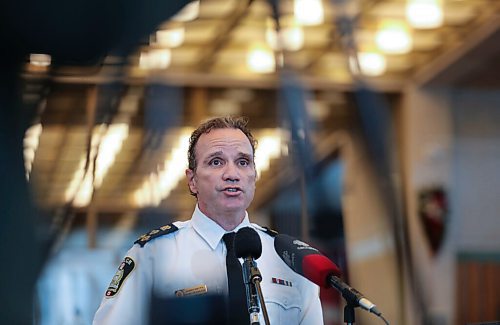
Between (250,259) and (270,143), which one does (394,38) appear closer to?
(270,143)

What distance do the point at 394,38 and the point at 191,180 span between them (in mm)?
6912

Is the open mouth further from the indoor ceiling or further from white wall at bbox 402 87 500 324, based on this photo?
white wall at bbox 402 87 500 324

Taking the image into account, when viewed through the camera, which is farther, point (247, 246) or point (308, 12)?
point (308, 12)

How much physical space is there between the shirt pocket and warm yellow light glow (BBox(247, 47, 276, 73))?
6789 mm

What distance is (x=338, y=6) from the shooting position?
8445 millimetres

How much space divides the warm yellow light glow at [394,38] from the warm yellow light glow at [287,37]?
761 mm

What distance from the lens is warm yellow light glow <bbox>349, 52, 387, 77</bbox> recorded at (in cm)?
898

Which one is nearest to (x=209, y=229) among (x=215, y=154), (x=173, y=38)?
(x=215, y=154)

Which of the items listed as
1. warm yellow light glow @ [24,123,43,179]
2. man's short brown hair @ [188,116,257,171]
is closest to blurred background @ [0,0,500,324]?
warm yellow light glow @ [24,123,43,179]

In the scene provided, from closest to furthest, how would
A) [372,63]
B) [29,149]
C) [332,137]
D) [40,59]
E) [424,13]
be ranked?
[40,59]
[29,149]
[424,13]
[332,137]
[372,63]

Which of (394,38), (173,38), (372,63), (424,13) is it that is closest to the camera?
(173,38)

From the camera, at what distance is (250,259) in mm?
1609

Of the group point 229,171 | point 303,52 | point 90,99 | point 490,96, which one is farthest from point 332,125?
point 229,171

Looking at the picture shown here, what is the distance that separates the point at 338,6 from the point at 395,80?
1.15m
